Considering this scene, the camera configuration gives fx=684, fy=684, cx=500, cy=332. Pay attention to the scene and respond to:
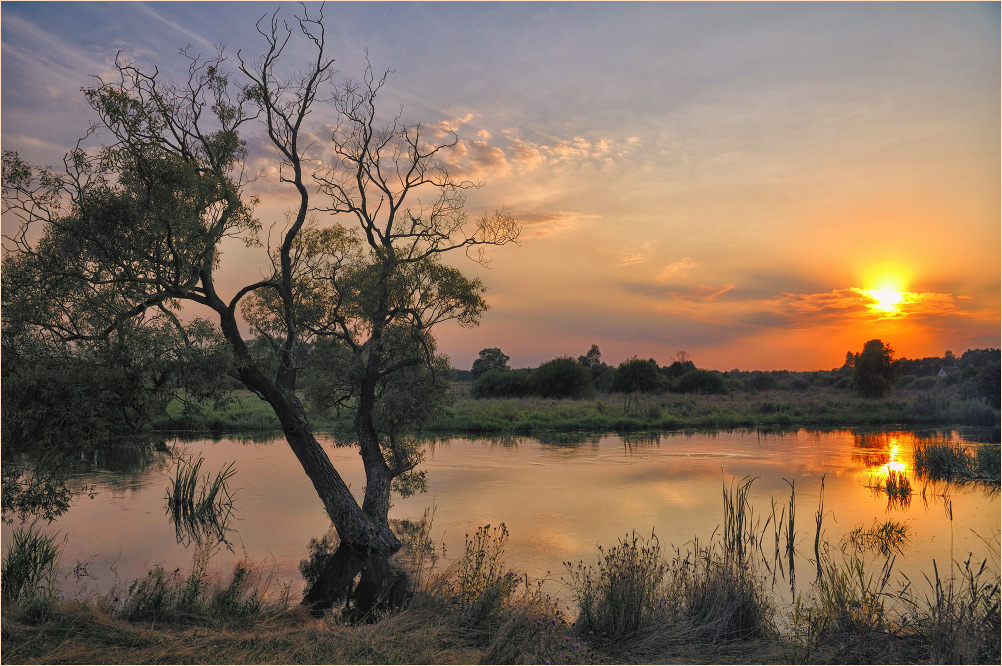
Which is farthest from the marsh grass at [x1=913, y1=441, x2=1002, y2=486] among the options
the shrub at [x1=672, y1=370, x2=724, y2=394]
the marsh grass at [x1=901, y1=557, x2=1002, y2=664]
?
the shrub at [x1=672, y1=370, x2=724, y2=394]

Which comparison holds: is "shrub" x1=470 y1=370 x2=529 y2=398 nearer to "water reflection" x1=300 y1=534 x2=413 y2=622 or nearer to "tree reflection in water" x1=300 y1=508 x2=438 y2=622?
"tree reflection in water" x1=300 y1=508 x2=438 y2=622

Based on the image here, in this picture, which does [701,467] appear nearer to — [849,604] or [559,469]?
[559,469]

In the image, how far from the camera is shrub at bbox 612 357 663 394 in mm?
60344

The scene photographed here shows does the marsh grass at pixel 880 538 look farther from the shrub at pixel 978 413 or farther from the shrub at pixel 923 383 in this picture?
the shrub at pixel 923 383

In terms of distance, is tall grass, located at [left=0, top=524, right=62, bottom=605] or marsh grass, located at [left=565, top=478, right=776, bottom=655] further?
tall grass, located at [left=0, top=524, right=62, bottom=605]

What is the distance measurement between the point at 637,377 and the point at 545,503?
47.0 metres

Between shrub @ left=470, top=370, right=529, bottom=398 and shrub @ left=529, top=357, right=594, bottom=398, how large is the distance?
89 cm

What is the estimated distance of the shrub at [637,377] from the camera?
60344 millimetres

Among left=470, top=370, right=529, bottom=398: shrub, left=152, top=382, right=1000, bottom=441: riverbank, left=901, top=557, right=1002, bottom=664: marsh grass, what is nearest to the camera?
left=901, top=557, right=1002, bottom=664: marsh grass

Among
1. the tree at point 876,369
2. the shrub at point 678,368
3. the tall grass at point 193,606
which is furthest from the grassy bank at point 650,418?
the shrub at point 678,368

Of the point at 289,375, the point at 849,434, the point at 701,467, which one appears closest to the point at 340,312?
the point at 289,375

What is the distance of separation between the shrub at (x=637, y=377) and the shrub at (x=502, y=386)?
982 cm

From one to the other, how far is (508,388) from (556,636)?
1974 inches

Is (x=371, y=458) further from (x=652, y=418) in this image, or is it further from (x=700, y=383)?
(x=700, y=383)
